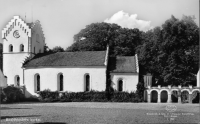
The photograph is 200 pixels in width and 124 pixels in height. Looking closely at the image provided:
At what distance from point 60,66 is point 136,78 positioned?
11988 mm

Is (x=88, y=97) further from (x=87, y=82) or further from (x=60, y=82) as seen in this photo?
(x=60, y=82)

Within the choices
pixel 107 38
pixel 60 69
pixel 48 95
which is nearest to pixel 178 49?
pixel 107 38

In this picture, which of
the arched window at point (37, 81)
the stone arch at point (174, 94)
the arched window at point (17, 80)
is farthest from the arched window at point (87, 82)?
the stone arch at point (174, 94)

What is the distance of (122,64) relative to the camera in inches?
1598

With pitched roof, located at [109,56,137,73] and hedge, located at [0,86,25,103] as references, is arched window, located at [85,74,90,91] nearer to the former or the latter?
pitched roof, located at [109,56,137,73]

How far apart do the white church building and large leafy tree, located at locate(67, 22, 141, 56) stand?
1742 millimetres

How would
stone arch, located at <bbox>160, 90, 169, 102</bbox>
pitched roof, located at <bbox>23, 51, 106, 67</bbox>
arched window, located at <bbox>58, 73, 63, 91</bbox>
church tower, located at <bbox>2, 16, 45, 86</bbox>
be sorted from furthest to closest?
arched window, located at <bbox>58, 73, 63, 91</bbox> < stone arch, located at <bbox>160, 90, 169, 102</bbox> < pitched roof, located at <bbox>23, 51, 106, 67</bbox> < church tower, located at <bbox>2, 16, 45, 86</bbox>

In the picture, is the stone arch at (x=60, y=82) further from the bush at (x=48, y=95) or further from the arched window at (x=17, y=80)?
the arched window at (x=17, y=80)

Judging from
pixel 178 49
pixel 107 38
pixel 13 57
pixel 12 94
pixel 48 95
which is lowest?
pixel 48 95

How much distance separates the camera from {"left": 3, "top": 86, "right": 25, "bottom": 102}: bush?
35.8m

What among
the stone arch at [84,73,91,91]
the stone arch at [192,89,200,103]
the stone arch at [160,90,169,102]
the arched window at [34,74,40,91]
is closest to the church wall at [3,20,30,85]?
the arched window at [34,74,40,91]

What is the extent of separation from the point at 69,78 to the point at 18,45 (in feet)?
31.5

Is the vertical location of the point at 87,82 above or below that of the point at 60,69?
below

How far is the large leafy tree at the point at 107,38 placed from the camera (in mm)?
38600
